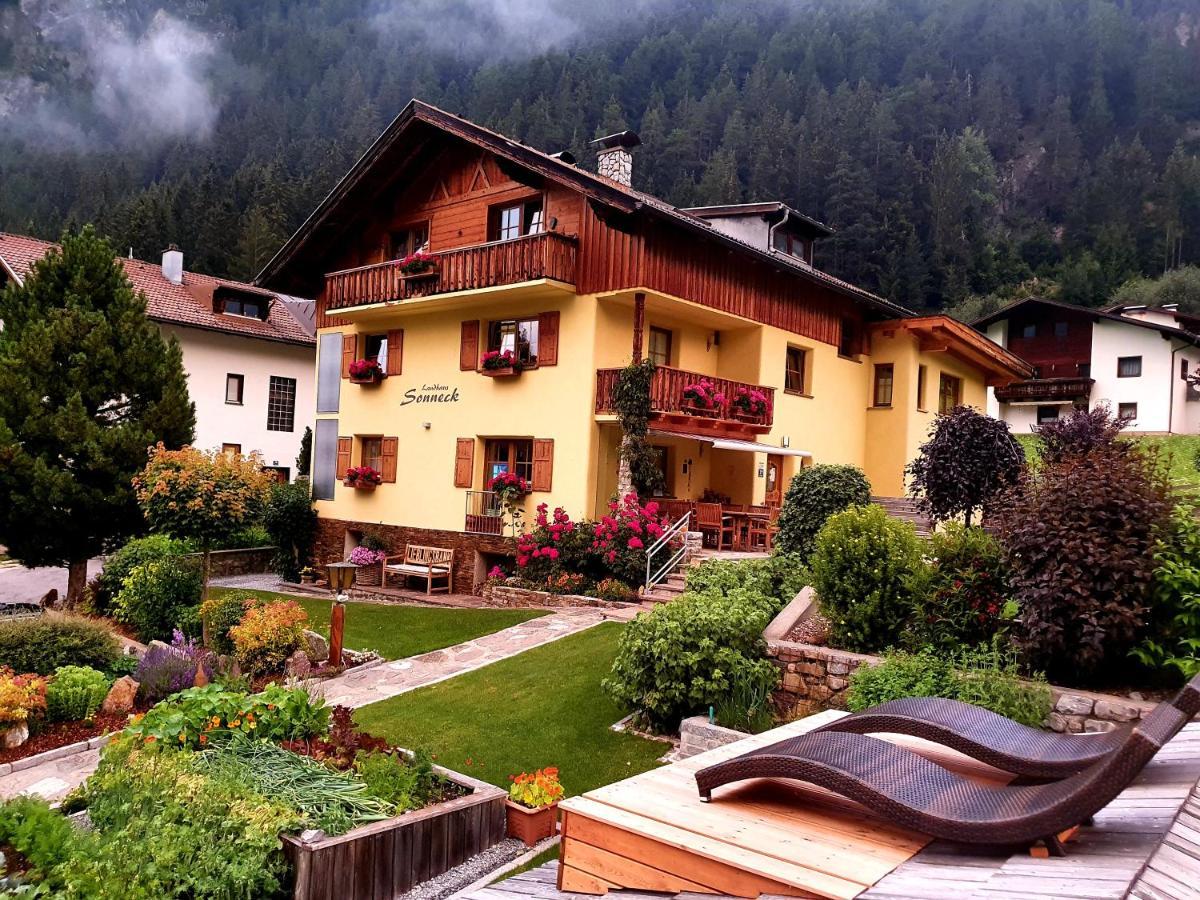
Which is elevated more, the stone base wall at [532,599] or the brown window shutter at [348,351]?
the brown window shutter at [348,351]

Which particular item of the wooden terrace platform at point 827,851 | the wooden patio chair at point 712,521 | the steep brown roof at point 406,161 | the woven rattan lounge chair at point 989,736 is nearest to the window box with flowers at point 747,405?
the wooden patio chair at point 712,521

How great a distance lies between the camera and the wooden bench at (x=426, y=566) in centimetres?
1908

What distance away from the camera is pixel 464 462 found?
19594 millimetres

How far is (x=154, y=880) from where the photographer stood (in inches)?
195

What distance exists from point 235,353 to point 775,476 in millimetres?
19559

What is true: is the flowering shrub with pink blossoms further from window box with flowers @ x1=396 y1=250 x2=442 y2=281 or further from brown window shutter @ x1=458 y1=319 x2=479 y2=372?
window box with flowers @ x1=396 y1=250 x2=442 y2=281

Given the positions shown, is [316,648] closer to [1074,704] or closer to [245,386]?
[1074,704]

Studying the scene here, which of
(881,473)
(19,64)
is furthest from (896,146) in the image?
(19,64)

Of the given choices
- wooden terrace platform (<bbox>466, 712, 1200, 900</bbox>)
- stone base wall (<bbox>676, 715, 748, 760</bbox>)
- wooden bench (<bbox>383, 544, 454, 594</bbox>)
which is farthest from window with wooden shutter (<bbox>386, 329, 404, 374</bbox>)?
wooden terrace platform (<bbox>466, 712, 1200, 900</bbox>)

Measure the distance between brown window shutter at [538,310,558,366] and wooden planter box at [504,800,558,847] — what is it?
12.1 metres

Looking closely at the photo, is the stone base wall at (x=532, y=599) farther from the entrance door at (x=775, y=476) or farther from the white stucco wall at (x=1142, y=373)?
the white stucco wall at (x=1142, y=373)

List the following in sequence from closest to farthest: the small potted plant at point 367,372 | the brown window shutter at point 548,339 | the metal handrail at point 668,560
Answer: the metal handrail at point 668,560, the brown window shutter at point 548,339, the small potted plant at point 367,372

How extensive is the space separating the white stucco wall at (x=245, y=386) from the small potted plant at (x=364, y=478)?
28.8ft

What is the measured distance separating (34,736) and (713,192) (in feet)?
190
